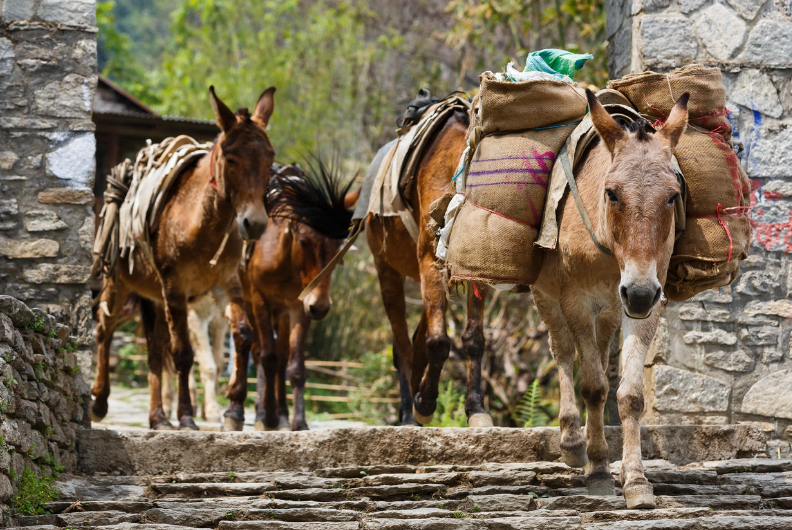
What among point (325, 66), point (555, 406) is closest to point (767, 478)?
point (555, 406)

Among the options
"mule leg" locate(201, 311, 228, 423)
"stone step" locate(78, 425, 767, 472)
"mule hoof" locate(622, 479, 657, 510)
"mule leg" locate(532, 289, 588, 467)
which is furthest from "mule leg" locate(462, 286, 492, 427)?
"mule leg" locate(201, 311, 228, 423)

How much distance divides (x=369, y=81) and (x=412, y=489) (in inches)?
563

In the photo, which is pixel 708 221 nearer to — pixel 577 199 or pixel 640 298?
pixel 577 199

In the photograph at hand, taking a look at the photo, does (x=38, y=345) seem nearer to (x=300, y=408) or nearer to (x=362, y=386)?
(x=300, y=408)

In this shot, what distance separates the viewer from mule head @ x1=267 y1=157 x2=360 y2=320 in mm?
7930

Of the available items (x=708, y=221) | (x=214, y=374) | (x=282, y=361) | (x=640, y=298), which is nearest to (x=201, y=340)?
(x=214, y=374)

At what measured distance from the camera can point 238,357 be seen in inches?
299

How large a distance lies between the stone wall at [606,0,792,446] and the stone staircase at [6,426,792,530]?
39 cm

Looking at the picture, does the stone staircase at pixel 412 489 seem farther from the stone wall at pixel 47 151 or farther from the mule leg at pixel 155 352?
the mule leg at pixel 155 352

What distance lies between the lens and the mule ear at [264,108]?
23.3ft

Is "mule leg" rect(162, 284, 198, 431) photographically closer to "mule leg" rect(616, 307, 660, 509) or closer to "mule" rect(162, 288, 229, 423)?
"mule" rect(162, 288, 229, 423)

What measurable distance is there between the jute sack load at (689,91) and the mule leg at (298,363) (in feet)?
11.7

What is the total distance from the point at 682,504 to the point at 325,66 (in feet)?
51.2

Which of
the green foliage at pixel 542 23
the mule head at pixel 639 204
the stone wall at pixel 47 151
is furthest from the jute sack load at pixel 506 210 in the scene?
the green foliage at pixel 542 23
